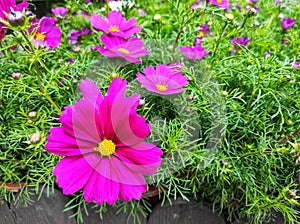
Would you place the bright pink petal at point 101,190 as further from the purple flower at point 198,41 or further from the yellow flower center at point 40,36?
the purple flower at point 198,41

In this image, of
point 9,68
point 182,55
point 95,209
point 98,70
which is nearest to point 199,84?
point 182,55

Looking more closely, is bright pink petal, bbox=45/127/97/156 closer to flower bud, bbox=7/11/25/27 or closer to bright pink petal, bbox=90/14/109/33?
flower bud, bbox=7/11/25/27

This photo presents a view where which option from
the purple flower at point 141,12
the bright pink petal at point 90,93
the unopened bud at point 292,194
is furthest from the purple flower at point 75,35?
the unopened bud at point 292,194

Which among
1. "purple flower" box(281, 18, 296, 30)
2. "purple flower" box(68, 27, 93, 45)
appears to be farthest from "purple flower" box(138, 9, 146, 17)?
"purple flower" box(281, 18, 296, 30)

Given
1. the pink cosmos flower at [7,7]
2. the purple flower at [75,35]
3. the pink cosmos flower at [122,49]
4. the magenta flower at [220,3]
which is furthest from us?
the purple flower at [75,35]

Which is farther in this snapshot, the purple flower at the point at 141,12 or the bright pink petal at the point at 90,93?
the purple flower at the point at 141,12

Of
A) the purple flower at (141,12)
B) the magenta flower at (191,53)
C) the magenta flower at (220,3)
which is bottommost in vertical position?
the purple flower at (141,12)
